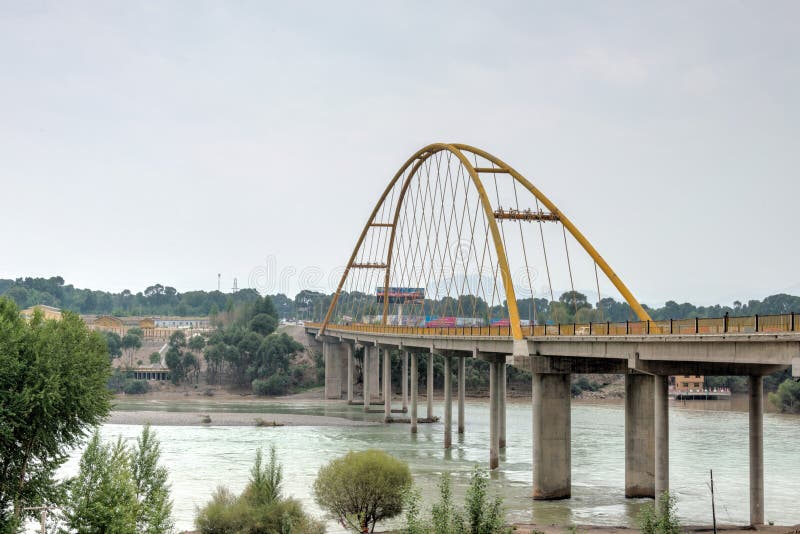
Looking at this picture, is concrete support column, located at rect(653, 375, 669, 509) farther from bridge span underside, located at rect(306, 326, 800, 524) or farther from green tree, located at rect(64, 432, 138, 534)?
green tree, located at rect(64, 432, 138, 534)

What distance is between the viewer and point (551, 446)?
56.0 metres

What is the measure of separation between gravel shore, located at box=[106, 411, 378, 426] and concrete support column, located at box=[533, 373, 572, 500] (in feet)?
172

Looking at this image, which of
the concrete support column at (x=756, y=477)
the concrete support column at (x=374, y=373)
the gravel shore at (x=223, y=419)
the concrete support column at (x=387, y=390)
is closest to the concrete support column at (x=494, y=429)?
the concrete support column at (x=756, y=477)

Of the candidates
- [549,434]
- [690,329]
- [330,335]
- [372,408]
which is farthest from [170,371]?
[690,329]

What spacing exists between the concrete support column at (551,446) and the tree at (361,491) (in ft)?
36.8

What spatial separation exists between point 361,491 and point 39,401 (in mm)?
15125

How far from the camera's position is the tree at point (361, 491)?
46.4 metres

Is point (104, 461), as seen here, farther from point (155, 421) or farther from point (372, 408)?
point (372, 408)

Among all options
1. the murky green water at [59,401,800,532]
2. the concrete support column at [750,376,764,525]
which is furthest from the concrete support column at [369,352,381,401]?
the concrete support column at [750,376,764,525]

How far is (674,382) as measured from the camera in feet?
552

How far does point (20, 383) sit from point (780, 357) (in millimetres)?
31519

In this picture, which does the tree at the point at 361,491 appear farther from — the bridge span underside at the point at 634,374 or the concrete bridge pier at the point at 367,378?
the concrete bridge pier at the point at 367,378

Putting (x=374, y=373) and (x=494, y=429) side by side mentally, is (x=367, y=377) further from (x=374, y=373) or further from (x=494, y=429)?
(x=494, y=429)

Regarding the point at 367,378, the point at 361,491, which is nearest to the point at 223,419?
the point at 367,378
